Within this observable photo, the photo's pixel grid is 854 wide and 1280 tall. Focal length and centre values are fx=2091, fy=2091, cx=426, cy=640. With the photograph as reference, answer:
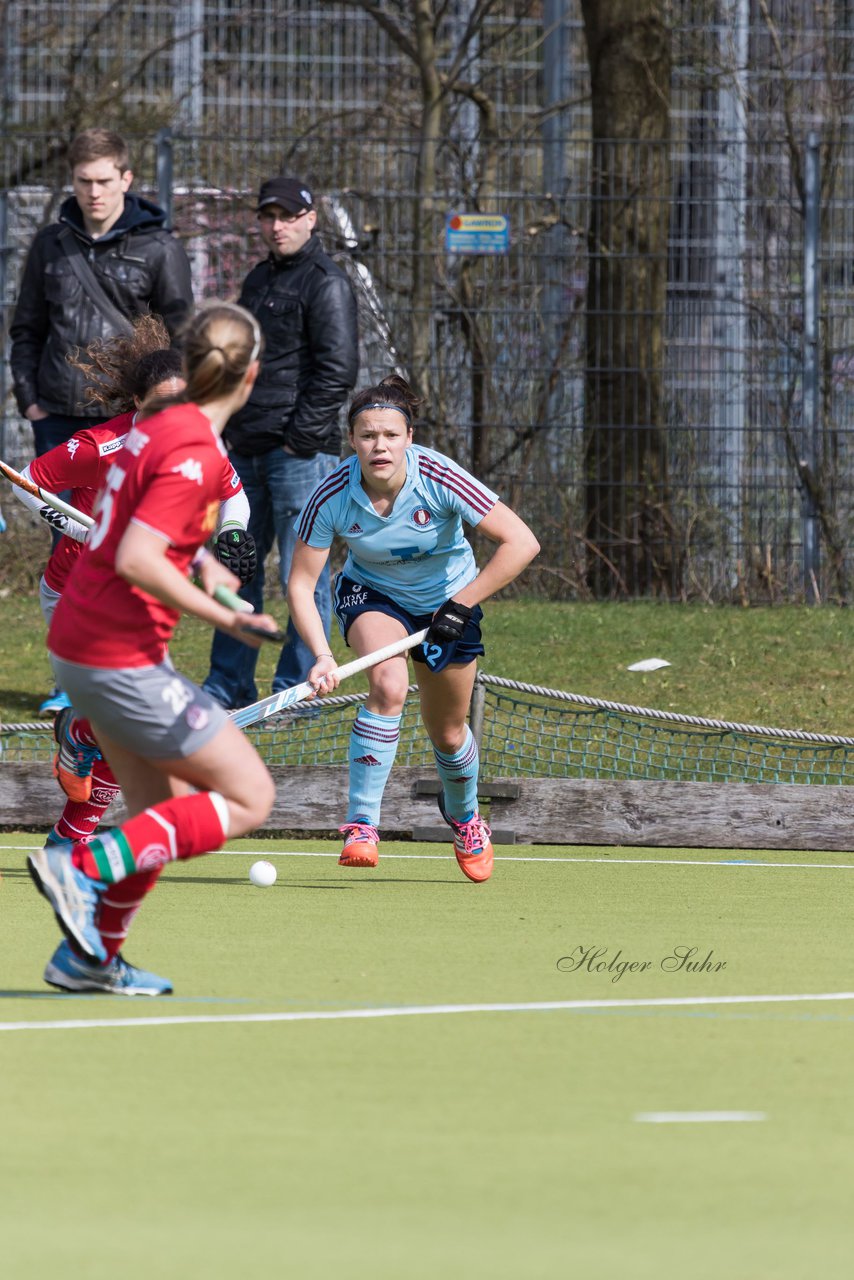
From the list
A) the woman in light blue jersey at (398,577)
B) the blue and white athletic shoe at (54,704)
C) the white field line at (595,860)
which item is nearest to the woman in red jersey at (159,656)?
the woman in light blue jersey at (398,577)

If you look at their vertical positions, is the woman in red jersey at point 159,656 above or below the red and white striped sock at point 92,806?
above

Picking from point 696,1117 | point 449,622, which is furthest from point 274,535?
point 696,1117

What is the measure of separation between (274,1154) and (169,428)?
5.56 ft

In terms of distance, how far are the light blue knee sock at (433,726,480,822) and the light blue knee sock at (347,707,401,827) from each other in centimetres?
23

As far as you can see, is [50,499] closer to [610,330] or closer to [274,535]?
[274,535]

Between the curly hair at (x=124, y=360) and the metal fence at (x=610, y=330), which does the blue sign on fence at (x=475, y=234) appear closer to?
the metal fence at (x=610, y=330)

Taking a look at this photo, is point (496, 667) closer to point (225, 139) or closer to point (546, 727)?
point (546, 727)

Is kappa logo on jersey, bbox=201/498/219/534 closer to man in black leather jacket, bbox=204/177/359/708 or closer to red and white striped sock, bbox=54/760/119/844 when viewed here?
red and white striped sock, bbox=54/760/119/844

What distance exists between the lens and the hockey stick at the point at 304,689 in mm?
6255

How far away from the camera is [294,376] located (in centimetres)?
943

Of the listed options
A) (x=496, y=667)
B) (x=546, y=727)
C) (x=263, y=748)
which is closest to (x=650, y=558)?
(x=496, y=667)

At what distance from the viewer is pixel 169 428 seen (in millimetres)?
4488

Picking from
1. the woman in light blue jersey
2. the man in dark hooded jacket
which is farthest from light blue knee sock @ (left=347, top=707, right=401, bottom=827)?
the man in dark hooded jacket

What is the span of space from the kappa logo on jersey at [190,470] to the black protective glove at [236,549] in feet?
8.10
